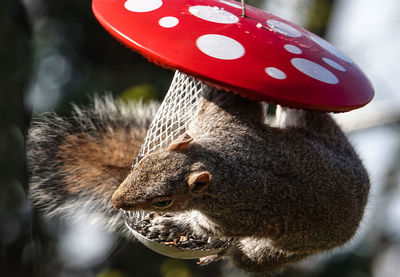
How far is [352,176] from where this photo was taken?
1.41 meters

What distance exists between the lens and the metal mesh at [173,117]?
1.52 meters

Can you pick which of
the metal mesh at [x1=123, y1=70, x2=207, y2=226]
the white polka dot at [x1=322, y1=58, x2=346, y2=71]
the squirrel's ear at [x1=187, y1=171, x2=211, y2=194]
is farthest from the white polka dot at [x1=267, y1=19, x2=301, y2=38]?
the squirrel's ear at [x1=187, y1=171, x2=211, y2=194]

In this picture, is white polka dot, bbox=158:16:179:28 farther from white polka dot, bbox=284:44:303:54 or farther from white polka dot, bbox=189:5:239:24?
white polka dot, bbox=284:44:303:54

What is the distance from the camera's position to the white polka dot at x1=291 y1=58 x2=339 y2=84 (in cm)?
119

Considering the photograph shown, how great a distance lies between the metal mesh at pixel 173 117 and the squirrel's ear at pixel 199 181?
266 millimetres

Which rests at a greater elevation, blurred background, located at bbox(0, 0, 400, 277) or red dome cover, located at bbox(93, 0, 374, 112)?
red dome cover, located at bbox(93, 0, 374, 112)

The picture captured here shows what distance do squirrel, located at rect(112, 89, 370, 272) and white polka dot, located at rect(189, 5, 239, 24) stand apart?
20cm

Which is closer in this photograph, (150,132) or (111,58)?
(150,132)

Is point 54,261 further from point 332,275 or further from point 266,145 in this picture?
point 266,145

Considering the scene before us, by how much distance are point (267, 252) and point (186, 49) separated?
27.5 inches

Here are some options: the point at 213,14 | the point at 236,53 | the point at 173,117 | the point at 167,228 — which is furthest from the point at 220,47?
the point at 167,228

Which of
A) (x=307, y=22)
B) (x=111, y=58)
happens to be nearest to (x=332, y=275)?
(x=307, y=22)

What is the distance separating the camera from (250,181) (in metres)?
1.32

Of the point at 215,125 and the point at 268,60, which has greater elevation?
the point at 268,60
